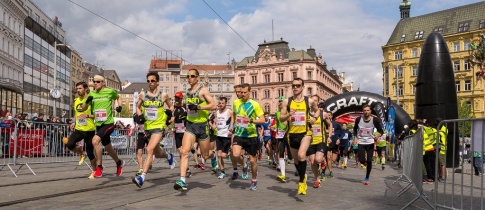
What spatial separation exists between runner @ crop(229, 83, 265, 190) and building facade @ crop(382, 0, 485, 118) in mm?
69527

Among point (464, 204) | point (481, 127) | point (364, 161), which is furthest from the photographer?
point (364, 161)

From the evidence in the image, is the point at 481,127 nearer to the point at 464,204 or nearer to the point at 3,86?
the point at 464,204

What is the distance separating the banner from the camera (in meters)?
12.4

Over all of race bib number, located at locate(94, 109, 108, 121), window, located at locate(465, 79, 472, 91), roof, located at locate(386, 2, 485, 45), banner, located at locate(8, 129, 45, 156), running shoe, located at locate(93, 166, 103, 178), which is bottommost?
running shoe, located at locate(93, 166, 103, 178)

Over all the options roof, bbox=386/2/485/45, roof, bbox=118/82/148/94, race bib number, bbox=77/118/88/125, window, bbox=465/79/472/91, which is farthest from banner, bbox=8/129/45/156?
roof, bbox=118/82/148/94

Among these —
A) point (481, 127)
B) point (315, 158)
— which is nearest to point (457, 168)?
point (481, 127)

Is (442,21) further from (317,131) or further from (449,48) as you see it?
(317,131)

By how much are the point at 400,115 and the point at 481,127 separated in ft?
68.7

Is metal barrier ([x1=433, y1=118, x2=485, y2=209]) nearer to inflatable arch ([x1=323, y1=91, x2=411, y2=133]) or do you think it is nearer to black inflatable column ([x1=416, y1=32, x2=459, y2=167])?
black inflatable column ([x1=416, y1=32, x2=459, y2=167])

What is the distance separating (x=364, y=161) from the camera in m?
11.5

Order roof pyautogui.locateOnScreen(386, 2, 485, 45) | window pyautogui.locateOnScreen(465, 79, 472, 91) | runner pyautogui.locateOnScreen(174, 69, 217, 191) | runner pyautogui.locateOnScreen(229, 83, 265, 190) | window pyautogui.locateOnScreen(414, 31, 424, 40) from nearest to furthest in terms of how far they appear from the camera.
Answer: runner pyautogui.locateOnScreen(174, 69, 217, 191)
runner pyautogui.locateOnScreen(229, 83, 265, 190)
window pyautogui.locateOnScreen(465, 79, 472, 91)
roof pyautogui.locateOnScreen(386, 2, 485, 45)
window pyautogui.locateOnScreen(414, 31, 424, 40)

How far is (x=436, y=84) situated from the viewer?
56.4ft

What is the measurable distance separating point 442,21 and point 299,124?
279ft

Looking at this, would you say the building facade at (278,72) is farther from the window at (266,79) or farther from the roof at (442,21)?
the roof at (442,21)
